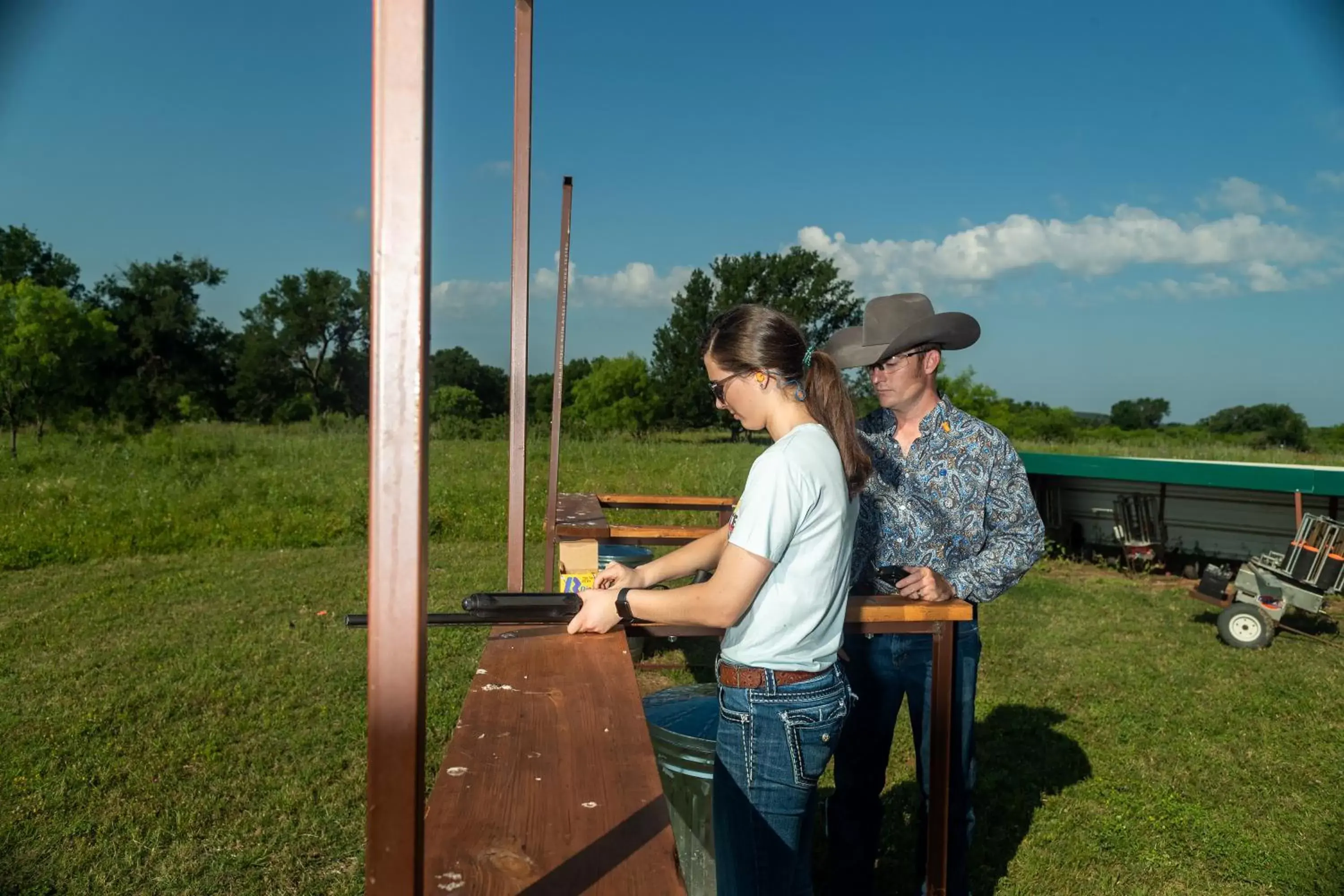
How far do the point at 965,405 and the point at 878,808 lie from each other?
49.5 meters

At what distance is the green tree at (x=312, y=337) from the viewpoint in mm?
39781

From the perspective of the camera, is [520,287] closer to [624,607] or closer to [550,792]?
[624,607]

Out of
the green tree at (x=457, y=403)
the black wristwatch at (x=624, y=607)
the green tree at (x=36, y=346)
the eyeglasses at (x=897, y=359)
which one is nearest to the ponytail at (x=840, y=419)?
the black wristwatch at (x=624, y=607)

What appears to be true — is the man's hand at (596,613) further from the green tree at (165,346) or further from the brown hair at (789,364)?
the green tree at (165,346)

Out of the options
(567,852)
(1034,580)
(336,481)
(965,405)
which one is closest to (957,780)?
(567,852)

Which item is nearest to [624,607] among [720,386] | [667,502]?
[720,386]

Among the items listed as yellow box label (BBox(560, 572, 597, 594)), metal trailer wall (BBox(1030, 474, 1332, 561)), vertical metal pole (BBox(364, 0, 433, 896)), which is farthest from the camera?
metal trailer wall (BBox(1030, 474, 1332, 561))

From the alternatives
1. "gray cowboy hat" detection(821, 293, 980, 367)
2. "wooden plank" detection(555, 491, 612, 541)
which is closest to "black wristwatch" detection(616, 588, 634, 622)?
"gray cowboy hat" detection(821, 293, 980, 367)

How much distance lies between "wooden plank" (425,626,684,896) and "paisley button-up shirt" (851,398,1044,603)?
0.98 metres

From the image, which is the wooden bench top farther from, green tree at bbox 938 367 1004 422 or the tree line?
green tree at bbox 938 367 1004 422

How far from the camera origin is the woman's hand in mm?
2473

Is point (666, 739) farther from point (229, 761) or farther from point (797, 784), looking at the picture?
point (229, 761)

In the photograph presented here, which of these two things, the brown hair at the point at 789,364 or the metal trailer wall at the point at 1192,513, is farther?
the metal trailer wall at the point at 1192,513

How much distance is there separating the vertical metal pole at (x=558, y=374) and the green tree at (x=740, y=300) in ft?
152
